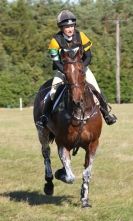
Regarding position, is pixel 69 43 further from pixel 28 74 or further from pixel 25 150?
pixel 28 74

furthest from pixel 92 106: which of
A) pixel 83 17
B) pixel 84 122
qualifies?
pixel 83 17

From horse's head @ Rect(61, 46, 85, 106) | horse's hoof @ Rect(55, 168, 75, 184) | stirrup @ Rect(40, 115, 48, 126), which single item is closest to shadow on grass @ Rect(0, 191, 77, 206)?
horse's hoof @ Rect(55, 168, 75, 184)

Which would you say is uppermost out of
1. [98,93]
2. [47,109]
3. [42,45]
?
[98,93]

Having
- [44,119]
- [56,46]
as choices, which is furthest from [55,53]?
[44,119]

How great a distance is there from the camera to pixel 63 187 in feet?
36.8

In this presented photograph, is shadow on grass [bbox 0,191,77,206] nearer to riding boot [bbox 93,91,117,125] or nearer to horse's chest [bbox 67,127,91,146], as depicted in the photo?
horse's chest [bbox 67,127,91,146]

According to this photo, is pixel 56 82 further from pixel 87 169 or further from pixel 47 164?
pixel 47 164

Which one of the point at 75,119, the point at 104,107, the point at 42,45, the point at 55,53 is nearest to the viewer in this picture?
the point at 75,119

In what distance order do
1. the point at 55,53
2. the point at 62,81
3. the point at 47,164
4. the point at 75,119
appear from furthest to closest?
the point at 47,164 < the point at 62,81 < the point at 55,53 < the point at 75,119

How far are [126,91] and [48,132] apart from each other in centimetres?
4952

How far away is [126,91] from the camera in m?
59.6

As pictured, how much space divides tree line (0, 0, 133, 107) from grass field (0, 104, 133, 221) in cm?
3948

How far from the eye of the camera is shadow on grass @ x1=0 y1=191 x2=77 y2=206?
959cm

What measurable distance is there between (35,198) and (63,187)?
1.34 metres
